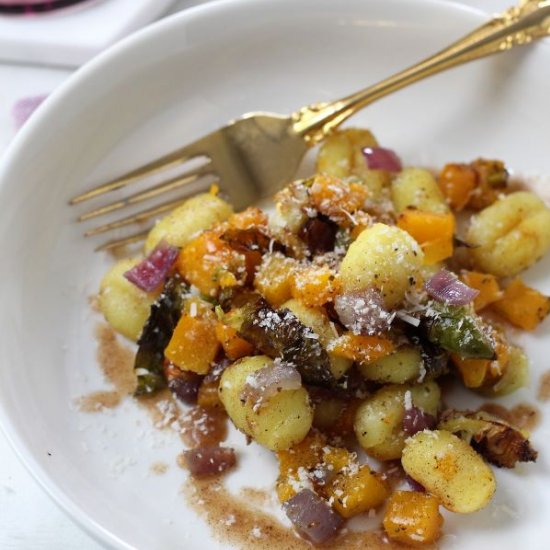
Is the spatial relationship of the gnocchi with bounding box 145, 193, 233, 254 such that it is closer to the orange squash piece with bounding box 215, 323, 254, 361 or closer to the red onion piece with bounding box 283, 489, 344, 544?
the orange squash piece with bounding box 215, 323, 254, 361

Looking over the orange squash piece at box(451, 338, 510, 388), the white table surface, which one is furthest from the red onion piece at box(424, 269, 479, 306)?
the white table surface

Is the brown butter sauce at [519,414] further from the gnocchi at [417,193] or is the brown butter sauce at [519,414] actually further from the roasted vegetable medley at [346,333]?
the gnocchi at [417,193]

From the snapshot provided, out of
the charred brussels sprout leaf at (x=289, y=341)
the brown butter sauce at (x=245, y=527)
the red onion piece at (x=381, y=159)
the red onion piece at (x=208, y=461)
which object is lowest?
the brown butter sauce at (x=245, y=527)

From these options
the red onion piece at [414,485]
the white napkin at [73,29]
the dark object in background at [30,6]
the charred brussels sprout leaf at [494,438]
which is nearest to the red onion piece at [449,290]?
the charred brussels sprout leaf at [494,438]

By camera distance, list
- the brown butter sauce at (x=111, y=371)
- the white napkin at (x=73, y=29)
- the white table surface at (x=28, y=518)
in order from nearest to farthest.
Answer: the white table surface at (x=28, y=518)
the brown butter sauce at (x=111, y=371)
the white napkin at (x=73, y=29)

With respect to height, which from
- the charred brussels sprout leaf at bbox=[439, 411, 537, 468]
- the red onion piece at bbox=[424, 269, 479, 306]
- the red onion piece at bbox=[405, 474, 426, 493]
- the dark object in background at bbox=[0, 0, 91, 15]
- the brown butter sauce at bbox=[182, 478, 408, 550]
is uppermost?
the dark object in background at bbox=[0, 0, 91, 15]

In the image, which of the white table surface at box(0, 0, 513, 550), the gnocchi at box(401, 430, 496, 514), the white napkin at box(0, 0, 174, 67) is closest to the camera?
the gnocchi at box(401, 430, 496, 514)
